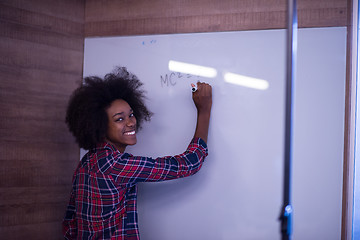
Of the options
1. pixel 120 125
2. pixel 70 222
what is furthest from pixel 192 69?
pixel 70 222

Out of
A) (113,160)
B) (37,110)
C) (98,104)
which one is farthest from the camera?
(37,110)

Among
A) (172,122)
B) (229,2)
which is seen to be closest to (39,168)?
(172,122)

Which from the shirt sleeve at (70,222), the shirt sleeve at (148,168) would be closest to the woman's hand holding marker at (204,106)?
the shirt sleeve at (148,168)

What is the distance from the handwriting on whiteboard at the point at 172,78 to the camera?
134cm

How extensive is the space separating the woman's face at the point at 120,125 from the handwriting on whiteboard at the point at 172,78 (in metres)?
0.21

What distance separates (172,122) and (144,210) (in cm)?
39

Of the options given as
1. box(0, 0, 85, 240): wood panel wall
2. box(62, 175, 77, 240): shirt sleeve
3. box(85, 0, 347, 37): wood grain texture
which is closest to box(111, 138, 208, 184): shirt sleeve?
box(62, 175, 77, 240): shirt sleeve

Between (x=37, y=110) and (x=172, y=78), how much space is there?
57 centimetres

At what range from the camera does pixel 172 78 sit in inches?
53.3

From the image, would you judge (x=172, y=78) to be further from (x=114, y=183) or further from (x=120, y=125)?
(x=114, y=183)

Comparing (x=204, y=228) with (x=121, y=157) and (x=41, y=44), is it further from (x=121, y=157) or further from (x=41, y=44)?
(x=41, y=44)

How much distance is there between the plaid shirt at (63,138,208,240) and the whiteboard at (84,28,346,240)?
17cm

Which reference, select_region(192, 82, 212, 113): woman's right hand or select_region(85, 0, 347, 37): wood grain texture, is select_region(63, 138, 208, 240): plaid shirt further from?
select_region(85, 0, 347, 37): wood grain texture

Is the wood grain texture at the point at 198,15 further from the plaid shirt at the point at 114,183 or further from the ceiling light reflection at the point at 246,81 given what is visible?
the plaid shirt at the point at 114,183
